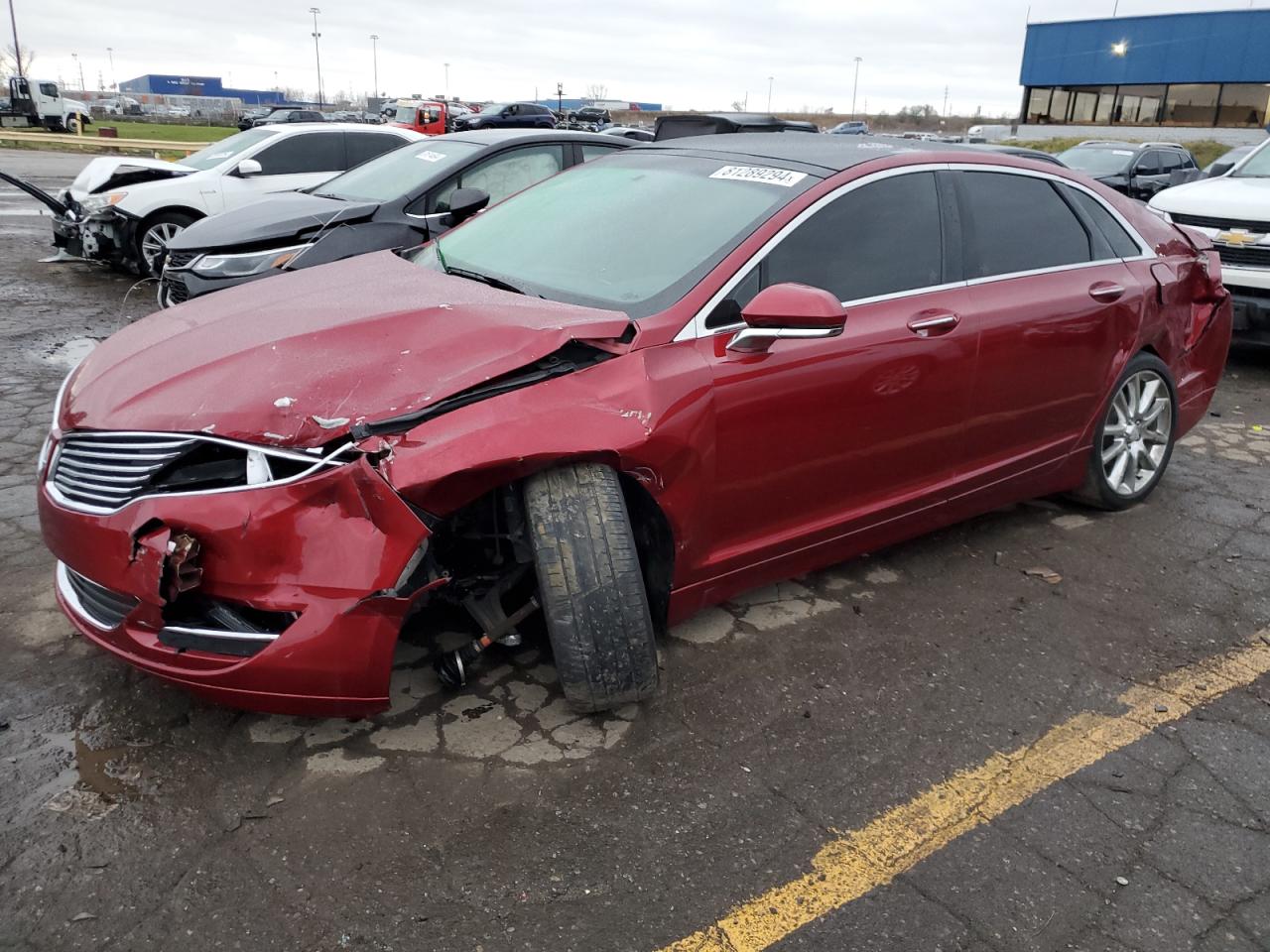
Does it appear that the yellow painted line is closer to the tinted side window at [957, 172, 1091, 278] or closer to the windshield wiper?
the tinted side window at [957, 172, 1091, 278]

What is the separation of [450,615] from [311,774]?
34.2 inches

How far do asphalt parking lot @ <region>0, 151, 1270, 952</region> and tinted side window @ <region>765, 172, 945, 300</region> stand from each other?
120cm

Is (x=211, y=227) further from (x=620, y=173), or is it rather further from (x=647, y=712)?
(x=647, y=712)

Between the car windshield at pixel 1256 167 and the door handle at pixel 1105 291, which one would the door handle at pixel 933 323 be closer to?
the door handle at pixel 1105 291

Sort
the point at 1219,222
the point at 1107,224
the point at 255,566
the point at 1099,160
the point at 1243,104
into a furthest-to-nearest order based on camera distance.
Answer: the point at 1243,104 < the point at 1099,160 < the point at 1219,222 < the point at 1107,224 < the point at 255,566

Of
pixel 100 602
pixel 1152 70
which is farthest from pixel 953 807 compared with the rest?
pixel 1152 70

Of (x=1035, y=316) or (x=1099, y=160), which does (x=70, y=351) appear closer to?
(x=1035, y=316)

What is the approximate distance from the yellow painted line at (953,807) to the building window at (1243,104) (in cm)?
4888

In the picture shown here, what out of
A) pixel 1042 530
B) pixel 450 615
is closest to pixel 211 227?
pixel 450 615

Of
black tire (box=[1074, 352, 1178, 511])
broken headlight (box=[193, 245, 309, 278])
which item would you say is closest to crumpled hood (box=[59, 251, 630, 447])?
black tire (box=[1074, 352, 1178, 511])

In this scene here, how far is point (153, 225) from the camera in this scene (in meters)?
9.02

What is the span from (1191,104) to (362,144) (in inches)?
1864

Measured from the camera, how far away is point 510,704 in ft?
9.47

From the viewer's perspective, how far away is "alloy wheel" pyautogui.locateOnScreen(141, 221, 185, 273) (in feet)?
29.5
